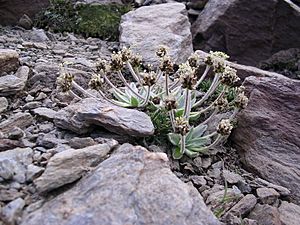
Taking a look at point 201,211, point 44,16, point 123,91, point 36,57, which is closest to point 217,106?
point 123,91

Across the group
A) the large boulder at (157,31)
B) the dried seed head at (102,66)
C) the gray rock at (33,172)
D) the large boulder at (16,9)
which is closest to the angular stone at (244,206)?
the gray rock at (33,172)

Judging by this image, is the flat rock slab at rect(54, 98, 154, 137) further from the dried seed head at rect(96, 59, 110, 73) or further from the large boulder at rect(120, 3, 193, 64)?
the large boulder at rect(120, 3, 193, 64)

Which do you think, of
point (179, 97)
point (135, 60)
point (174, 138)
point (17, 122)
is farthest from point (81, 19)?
point (174, 138)

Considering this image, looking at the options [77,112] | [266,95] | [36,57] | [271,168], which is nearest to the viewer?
[77,112]

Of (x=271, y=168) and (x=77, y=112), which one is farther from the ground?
(x=77, y=112)

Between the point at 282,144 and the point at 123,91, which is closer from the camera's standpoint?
the point at 282,144

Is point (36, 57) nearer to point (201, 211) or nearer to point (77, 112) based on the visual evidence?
point (77, 112)
